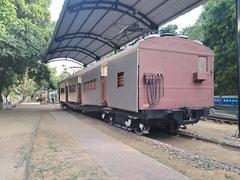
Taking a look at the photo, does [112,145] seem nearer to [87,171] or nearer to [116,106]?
[87,171]

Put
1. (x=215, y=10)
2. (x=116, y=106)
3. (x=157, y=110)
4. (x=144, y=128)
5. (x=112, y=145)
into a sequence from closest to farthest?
(x=112, y=145)
(x=157, y=110)
(x=144, y=128)
(x=116, y=106)
(x=215, y=10)

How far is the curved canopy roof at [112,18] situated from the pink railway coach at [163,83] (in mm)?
4894

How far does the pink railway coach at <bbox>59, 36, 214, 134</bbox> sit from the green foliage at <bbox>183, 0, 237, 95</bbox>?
41.0 ft

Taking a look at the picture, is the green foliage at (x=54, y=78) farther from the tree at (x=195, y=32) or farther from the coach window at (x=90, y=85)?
the coach window at (x=90, y=85)

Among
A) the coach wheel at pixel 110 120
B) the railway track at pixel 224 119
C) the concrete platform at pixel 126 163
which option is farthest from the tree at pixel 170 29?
the concrete platform at pixel 126 163

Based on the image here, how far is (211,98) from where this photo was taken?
40.9ft

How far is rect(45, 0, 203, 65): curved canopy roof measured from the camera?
1725 cm

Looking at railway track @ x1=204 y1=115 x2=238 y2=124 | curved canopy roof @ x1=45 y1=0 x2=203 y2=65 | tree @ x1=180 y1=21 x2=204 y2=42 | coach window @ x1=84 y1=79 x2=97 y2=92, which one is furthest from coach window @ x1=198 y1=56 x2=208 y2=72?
tree @ x1=180 y1=21 x2=204 y2=42

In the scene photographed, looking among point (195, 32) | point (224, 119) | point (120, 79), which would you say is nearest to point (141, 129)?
point (120, 79)

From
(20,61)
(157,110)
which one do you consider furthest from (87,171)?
(20,61)

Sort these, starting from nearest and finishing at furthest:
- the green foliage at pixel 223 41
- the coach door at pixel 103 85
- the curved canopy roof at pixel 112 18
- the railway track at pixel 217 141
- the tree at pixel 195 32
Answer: the railway track at pixel 217 141
the coach door at pixel 103 85
the curved canopy roof at pixel 112 18
the green foliage at pixel 223 41
the tree at pixel 195 32

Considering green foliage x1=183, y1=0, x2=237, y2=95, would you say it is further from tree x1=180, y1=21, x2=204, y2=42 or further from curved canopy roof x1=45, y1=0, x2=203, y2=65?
curved canopy roof x1=45, y1=0, x2=203, y2=65

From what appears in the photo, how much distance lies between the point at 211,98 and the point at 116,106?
3735 millimetres

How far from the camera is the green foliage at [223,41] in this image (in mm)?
23859
